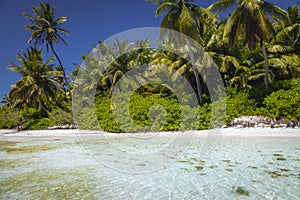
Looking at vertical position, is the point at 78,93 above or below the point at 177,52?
below

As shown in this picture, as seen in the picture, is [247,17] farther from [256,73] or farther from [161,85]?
[161,85]

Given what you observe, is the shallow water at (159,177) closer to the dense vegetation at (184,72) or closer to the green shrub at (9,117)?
the dense vegetation at (184,72)

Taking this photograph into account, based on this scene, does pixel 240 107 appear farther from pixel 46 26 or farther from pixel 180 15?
pixel 46 26

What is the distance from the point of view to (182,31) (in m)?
15.1

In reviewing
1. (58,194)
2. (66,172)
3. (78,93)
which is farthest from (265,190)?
(78,93)

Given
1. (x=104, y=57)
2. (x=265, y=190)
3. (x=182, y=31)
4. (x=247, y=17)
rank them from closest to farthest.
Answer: (x=265, y=190)
(x=247, y=17)
(x=182, y=31)
(x=104, y=57)

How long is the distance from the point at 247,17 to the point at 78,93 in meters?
16.3

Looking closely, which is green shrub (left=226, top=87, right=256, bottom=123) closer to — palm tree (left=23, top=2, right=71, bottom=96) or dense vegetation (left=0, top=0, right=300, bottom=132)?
dense vegetation (left=0, top=0, right=300, bottom=132)

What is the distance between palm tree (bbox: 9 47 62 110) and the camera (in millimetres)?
21469

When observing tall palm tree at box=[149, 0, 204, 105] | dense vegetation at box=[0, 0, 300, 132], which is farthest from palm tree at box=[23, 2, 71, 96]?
tall palm tree at box=[149, 0, 204, 105]

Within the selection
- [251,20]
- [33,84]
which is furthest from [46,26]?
[251,20]

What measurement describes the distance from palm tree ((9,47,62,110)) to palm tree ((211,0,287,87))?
17.3m

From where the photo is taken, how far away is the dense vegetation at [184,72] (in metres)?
13.6

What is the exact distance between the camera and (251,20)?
45.5ft
